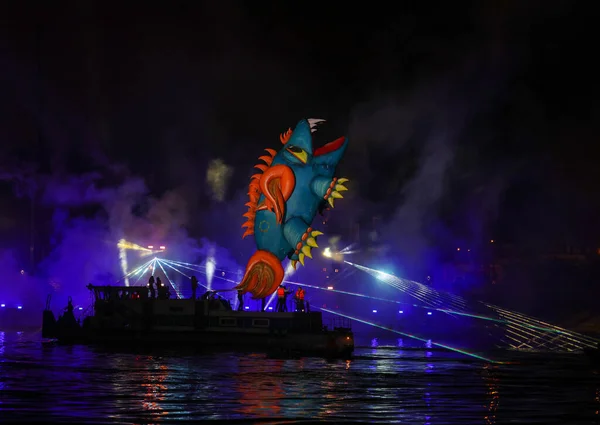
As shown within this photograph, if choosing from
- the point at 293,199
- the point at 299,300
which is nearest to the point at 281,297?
the point at 299,300

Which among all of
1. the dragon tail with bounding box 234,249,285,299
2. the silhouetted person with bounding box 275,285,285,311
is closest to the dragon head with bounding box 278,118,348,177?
the dragon tail with bounding box 234,249,285,299

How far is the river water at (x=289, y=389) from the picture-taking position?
33.1 meters

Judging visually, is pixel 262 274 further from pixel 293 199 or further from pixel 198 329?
pixel 198 329

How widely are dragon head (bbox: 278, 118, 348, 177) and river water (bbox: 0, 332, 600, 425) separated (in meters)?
17.0

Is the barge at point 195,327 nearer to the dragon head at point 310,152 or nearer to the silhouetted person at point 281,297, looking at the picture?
the silhouetted person at point 281,297

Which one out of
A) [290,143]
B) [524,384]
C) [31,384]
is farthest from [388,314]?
[31,384]

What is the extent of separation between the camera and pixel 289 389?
138 feet

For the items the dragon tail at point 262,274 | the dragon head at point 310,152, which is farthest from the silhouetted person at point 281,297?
the dragon head at point 310,152

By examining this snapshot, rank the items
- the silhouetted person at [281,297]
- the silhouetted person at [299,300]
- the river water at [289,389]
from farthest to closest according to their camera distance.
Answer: the silhouetted person at [281,297]
the silhouetted person at [299,300]
the river water at [289,389]

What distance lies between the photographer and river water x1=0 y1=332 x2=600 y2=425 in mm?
33125

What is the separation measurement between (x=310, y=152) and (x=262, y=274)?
11.8 meters

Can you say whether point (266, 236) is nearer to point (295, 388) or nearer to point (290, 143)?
point (290, 143)

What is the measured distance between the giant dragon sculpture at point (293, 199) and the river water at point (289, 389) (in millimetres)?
9015

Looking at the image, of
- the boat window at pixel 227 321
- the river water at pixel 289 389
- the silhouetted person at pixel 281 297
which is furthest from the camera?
the boat window at pixel 227 321
